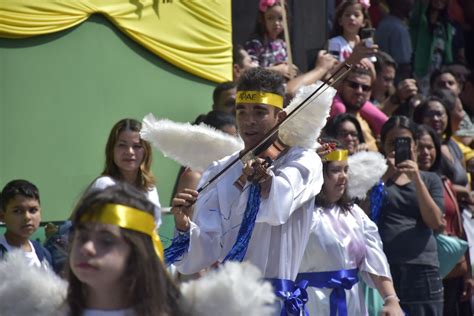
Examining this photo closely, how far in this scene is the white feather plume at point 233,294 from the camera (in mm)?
3732

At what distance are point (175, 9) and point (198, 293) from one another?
6328mm

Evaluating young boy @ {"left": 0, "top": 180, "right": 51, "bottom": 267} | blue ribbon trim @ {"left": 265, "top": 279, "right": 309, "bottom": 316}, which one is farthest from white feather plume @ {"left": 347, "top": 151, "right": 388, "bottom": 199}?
young boy @ {"left": 0, "top": 180, "right": 51, "bottom": 267}

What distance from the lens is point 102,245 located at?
12.3 ft

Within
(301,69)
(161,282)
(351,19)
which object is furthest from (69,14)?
(161,282)

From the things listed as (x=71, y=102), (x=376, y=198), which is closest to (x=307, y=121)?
(x=376, y=198)

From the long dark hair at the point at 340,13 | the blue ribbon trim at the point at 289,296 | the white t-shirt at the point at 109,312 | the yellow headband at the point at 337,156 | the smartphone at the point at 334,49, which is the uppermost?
the long dark hair at the point at 340,13

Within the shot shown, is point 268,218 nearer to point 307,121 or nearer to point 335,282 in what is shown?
point 307,121

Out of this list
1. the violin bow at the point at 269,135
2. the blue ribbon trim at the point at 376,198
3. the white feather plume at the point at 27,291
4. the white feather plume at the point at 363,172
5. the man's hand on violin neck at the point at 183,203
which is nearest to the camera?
the white feather plume at the point at 27,291

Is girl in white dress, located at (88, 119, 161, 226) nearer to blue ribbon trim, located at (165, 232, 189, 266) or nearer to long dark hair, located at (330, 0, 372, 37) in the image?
blue ribbon trim, located at (165, 232, 189, 266)

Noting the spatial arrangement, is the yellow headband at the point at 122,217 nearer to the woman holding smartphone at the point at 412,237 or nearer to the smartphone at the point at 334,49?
the woman holding smartphone at the point at 412,237

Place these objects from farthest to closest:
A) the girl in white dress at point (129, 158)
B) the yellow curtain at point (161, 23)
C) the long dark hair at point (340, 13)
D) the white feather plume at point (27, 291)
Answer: the long dark hair at point (340, 13) → the yellow curtain at point (161, 23) → the girl in white dress at point (129, 158) → the white feather plume at point (27, 291)

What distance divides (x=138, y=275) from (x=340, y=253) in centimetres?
325

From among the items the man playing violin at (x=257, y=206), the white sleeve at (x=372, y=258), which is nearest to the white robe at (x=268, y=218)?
the man playing violin at (x=257, y=206)

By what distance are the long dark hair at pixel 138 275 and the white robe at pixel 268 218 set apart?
1776 millimetres
